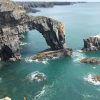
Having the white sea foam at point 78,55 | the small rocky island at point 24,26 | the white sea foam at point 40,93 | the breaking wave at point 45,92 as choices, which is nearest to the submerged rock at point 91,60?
the white sea foam at point 78,55

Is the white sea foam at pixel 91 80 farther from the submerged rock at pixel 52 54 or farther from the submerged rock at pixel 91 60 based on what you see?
the submerged rock at pixel 52 54

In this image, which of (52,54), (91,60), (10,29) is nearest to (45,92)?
(91,60)

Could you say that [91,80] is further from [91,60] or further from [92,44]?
[92,44]

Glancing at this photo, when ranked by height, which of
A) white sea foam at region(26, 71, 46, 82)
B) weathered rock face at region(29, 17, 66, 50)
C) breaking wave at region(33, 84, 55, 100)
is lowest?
white sea foam at region(26, 71, 46, 82)

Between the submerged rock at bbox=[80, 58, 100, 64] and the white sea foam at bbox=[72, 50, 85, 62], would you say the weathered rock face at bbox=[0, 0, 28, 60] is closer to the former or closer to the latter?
the white sea foam at bbox=[72, 50, 85, 62]

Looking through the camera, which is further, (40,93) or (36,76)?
(36,76)

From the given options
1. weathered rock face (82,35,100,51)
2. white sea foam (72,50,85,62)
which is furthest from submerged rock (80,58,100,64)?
weathered rock face (82,35,100,51)

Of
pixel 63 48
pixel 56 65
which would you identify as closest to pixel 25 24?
pixel 63 48

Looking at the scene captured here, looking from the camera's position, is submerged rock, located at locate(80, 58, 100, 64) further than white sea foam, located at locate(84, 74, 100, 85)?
Yes
